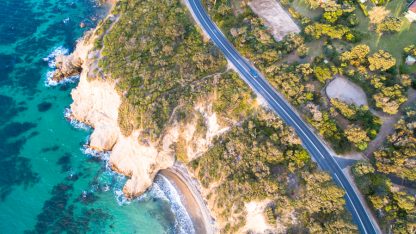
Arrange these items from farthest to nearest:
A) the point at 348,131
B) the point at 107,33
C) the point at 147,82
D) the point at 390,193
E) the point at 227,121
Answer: the point at 107,33 → the point at 147,82 → the point at 227,121 → the point at 348,131 → the point at 390,193

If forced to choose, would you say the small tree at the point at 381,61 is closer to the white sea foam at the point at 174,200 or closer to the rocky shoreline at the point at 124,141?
the rocky shoreline at the point at 124,141

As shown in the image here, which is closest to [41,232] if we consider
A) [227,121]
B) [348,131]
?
[227,121]

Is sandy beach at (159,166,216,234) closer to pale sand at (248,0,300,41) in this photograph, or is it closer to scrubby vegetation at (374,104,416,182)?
scrubby vegetation at (374,104,416,182)

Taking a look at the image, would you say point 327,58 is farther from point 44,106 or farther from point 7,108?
point 7,108

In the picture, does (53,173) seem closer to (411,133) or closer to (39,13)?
(39,13)

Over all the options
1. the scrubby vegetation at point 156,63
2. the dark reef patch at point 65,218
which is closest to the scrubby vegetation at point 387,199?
the scrubby vegetation at point 156,63

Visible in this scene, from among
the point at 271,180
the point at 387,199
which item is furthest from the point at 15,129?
the point at 387,199

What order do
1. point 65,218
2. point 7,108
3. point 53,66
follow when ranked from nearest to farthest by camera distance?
point 65,218
point 7,108
point 53,66
